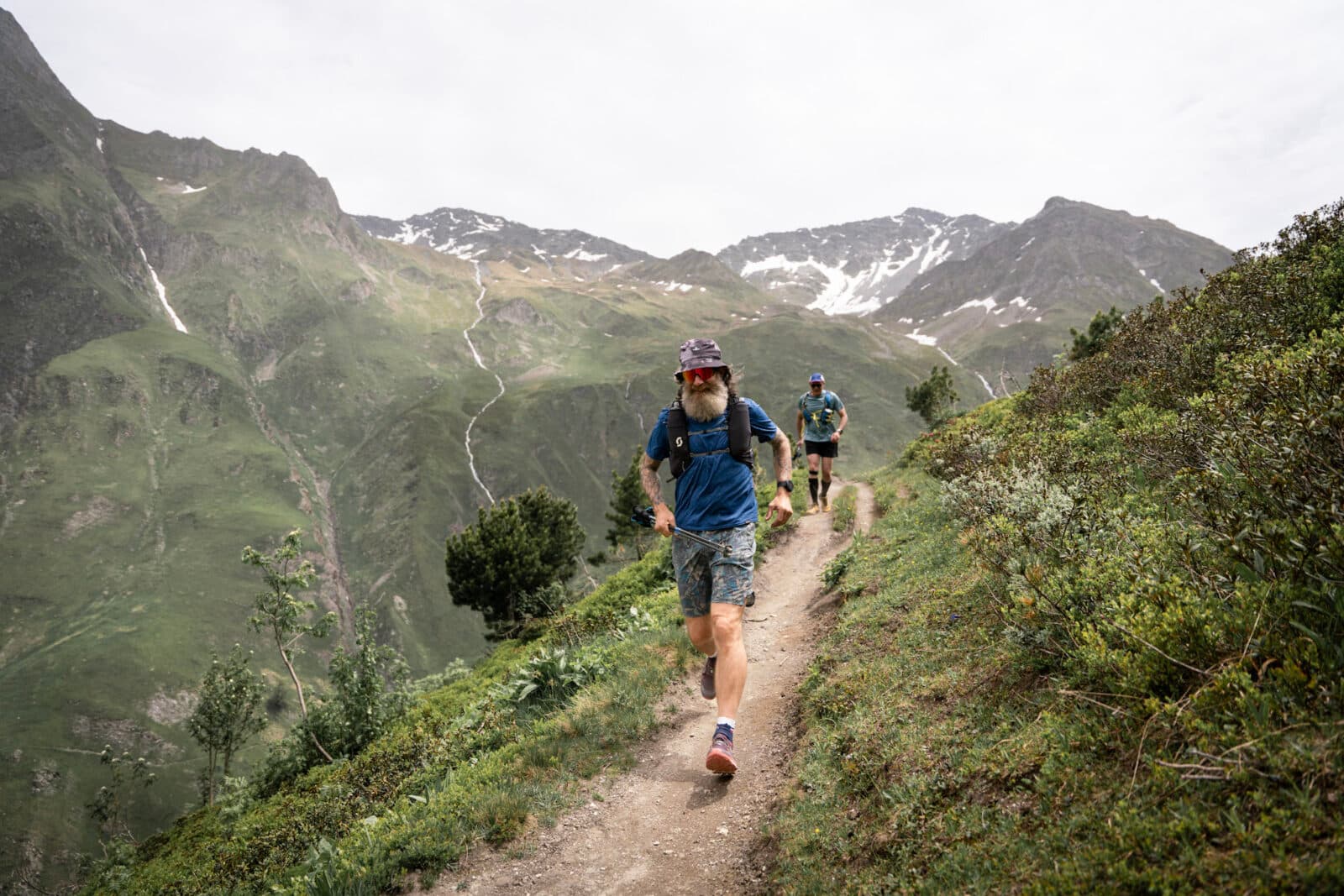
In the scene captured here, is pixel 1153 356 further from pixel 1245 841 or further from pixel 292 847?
pixel 292 847

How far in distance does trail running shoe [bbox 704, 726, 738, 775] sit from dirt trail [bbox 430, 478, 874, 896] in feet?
0.96

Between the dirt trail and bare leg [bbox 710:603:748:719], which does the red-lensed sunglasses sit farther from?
the dirt trail

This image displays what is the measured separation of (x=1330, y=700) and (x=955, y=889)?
72.5 inches

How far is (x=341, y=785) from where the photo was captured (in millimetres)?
9867

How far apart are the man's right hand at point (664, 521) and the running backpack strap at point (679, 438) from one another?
1.28 feet

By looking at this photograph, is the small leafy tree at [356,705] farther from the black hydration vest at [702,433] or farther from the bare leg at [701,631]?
the black hydration vest at [702,433]

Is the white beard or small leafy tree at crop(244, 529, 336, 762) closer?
the white beard

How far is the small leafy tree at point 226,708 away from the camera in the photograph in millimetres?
43531

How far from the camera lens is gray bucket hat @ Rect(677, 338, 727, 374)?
627 centimetres

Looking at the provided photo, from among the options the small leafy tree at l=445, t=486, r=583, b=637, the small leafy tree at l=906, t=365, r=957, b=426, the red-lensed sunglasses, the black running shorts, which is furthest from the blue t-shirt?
the small leafy tree at l=906, t=365, r=957, b=426

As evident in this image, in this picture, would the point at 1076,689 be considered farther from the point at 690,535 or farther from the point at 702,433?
the point at 702,433

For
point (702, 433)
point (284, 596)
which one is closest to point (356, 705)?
point (284, 596)

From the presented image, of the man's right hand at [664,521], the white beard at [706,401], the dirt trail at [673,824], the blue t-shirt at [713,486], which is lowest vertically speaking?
the dirt trail at [673,824]

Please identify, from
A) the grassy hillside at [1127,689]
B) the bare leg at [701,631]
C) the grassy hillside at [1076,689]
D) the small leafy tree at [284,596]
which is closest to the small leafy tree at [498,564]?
the small leafy tree at [284,596]
